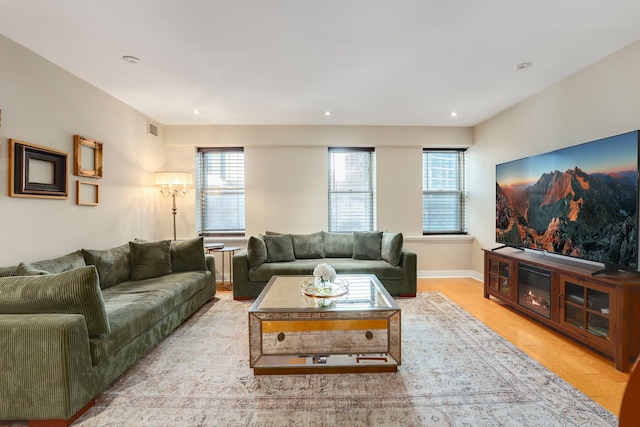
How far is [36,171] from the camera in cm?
270

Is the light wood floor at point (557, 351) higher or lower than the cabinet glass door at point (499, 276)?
lower

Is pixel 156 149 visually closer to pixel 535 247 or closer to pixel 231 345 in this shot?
pixel 231 345

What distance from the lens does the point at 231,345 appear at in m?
2.68

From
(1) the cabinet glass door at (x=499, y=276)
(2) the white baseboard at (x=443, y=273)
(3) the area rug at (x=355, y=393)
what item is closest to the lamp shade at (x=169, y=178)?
(3) the area rug at (x=355, y=393)

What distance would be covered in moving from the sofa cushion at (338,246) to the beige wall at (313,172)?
0.42 metres

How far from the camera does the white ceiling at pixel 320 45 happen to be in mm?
2070

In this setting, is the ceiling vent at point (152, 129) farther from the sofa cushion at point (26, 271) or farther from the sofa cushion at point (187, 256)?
the sofa cushion at point (26, 271)

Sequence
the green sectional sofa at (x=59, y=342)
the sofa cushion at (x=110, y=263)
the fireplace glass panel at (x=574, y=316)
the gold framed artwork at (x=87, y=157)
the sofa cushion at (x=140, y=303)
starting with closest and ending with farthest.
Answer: the green sectional sofa at (x=59, y=342) → the sofa cushion at (x=140, y=303) → the fireplace glass panel at (x=574, y=316) → the sofa cushion at (x=110, y=263) → the gold framed artwork at (x=87, y=157)

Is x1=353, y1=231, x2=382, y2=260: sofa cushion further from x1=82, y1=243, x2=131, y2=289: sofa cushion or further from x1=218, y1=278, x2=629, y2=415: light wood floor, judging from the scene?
x1=82, y1=243, x2=131, y2=289: sofa cushion

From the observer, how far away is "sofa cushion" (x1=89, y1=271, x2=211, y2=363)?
2.01 meters

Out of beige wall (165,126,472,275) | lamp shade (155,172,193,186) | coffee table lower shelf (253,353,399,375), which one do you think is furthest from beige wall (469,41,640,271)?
lamp shade (155,172,193,186)

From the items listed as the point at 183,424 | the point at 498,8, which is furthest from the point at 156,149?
the point at 498,8

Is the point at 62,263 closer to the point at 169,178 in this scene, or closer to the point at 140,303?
the point at 140,303

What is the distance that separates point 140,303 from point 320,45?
8.76ft
